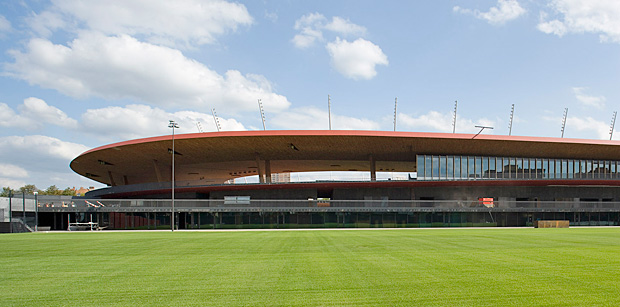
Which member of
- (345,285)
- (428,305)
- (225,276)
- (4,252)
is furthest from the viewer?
(4,252)

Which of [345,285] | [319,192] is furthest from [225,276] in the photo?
[319,192]

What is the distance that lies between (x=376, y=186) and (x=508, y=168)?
14540mm

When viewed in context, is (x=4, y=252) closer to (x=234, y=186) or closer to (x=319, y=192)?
(x=234, y=186)

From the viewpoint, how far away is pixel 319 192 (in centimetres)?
5119

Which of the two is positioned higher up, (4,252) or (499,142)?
(499,142)

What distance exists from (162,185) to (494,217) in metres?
35.1

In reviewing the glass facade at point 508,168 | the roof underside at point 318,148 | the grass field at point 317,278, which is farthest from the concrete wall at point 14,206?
the glass facade at point 508,168

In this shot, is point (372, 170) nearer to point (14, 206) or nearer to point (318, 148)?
point (318, 148)

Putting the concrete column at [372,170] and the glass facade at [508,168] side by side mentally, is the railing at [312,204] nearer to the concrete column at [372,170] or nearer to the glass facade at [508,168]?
the concrete column at [372,170]

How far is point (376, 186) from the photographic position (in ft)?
157

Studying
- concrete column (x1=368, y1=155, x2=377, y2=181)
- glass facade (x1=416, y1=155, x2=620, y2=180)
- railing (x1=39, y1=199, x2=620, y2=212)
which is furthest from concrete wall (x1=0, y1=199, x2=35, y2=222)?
glass facade (x1=416, y1=155, x2=620, y2=180)

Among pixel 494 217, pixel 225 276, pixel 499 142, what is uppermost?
pixel 499 142

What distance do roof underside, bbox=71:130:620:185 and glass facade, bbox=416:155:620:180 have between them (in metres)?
0.75

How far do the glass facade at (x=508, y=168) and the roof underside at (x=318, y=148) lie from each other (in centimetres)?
75
